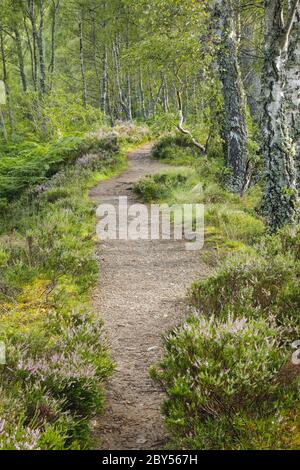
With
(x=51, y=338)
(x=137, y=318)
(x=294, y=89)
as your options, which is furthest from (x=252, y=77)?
(x=51, y=338)

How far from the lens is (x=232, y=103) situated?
12859mm

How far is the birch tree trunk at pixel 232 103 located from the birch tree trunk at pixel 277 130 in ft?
15.7

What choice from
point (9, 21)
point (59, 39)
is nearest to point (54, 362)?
point (9, 21)

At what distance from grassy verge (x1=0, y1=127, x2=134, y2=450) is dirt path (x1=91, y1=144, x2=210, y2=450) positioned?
202mm

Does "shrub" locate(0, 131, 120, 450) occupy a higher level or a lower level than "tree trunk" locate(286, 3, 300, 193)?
lower

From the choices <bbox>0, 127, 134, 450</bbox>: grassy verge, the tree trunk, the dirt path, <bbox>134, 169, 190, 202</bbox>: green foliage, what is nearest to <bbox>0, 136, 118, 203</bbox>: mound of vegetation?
<bbox>134, 169, 190, 202</bbox>: green foliage

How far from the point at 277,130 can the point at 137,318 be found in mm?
4047

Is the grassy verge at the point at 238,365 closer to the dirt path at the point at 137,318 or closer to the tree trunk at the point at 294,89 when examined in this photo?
the dirt path at the point at 137,318

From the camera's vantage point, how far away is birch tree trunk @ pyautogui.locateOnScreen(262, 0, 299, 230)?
7.45 metres

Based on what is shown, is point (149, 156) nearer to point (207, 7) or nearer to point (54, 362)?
point (207, 7)

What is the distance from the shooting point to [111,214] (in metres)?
Answer: 11.2

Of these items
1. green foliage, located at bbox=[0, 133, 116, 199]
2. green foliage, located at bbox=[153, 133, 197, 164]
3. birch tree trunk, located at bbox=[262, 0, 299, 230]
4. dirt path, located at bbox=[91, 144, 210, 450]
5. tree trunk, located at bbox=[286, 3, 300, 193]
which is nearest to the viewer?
dirt path, located at bbox=[91, 144, 210, 450]

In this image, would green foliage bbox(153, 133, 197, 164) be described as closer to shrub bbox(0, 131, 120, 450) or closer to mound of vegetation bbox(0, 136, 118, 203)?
mound of vegetation bbox(0, 136, 118, 203)
